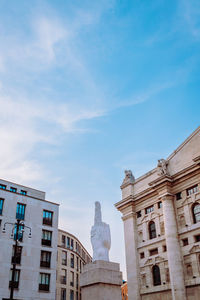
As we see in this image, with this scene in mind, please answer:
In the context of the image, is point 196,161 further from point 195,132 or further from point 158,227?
point 158,227

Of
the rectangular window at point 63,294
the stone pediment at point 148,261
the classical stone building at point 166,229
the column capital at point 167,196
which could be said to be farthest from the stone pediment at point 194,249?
the rectangular window at point 63,294

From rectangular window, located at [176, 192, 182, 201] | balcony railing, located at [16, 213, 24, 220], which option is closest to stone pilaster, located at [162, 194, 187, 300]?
rectangular window, located at [176, 192, 182, 201]

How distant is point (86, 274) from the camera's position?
16281mm

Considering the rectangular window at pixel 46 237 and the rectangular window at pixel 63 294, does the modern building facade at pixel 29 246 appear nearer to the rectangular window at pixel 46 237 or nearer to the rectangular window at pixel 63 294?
the rectangular window at pixel 46 237

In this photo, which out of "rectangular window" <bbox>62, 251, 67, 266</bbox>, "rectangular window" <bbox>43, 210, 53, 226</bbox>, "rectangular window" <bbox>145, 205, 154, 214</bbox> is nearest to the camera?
"rectangular window" <bbox>145, 205, 154, 214</bbox>

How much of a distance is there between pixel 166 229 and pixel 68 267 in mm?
29967

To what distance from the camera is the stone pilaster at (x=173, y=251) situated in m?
30.9

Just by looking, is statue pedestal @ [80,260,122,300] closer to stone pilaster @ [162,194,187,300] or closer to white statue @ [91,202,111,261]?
white statue @ [91,202,111,261]

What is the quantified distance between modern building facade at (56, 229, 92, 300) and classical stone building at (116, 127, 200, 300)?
69.4 feet

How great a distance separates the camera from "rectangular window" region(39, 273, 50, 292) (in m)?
40.3

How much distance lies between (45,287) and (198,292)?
2045 cm

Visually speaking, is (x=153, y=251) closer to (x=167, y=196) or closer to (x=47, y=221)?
(x=167, y=196)

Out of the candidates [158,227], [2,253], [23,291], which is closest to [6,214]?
[2,253]

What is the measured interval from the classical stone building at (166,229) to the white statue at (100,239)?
1727 centimetres
